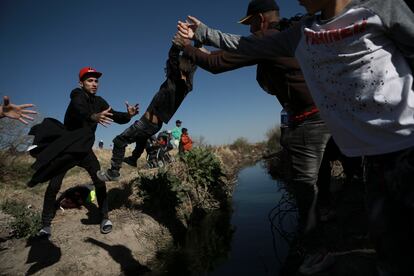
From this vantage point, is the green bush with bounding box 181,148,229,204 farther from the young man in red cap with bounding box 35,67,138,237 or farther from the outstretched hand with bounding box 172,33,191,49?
the outstretched hand with bounding box 172,33,191,49

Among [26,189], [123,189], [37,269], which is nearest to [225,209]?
[123,189]

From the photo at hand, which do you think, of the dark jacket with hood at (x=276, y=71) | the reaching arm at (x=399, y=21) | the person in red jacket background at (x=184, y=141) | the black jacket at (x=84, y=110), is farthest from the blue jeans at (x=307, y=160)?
the person in red jacket background at (x=184, y=141)

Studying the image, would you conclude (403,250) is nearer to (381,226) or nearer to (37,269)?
(381,226)

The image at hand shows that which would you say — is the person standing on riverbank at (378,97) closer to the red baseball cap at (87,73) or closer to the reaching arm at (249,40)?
the reaching arm at (249,40)

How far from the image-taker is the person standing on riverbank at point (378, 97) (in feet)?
4.08

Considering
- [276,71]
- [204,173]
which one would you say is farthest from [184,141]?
[276,71]

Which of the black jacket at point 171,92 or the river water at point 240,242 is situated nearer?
the black jacket at point 171,92

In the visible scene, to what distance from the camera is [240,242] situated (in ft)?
16.6

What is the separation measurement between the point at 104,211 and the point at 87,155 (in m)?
0.93

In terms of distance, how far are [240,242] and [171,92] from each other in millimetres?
2742

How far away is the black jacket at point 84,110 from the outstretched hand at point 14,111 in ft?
3.99

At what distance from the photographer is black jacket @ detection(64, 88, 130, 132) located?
429 cm

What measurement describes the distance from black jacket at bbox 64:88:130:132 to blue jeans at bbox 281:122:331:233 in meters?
2.92

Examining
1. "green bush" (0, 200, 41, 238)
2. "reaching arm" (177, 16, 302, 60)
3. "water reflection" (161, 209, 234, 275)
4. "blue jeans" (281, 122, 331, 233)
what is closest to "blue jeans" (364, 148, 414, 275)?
"reaching arm" (177, 16, 302, 60)
